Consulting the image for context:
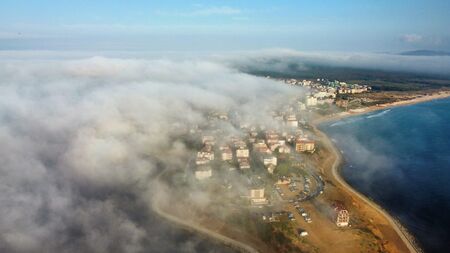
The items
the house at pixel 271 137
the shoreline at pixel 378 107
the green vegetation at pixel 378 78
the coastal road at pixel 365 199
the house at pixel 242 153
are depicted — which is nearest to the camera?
the coastal road at pixel 365 199

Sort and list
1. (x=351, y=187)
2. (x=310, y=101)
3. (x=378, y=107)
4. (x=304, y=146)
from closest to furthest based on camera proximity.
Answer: (x=351, y=187) → (x=304, y=146) → (x=310, y=101) → (x=378, y=107)

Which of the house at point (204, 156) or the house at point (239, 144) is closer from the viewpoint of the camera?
the house at point (204, 156)

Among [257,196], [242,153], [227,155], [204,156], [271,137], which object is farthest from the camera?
[271,137]

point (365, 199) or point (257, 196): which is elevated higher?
point (257, 196)

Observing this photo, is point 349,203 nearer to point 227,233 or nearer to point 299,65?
point 227,233

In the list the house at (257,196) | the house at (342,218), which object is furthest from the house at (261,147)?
the house at (342,218)

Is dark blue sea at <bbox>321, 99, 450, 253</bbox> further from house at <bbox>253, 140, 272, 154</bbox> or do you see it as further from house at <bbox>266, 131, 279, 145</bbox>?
house at <bbox>253, 140, 272, 154</bbox>

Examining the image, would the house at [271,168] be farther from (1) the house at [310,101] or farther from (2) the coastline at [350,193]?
(1) the house at [310,101]

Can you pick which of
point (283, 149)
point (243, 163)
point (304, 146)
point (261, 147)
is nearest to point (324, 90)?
point (304, 146)

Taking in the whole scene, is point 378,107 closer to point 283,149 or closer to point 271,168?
point 283,149
